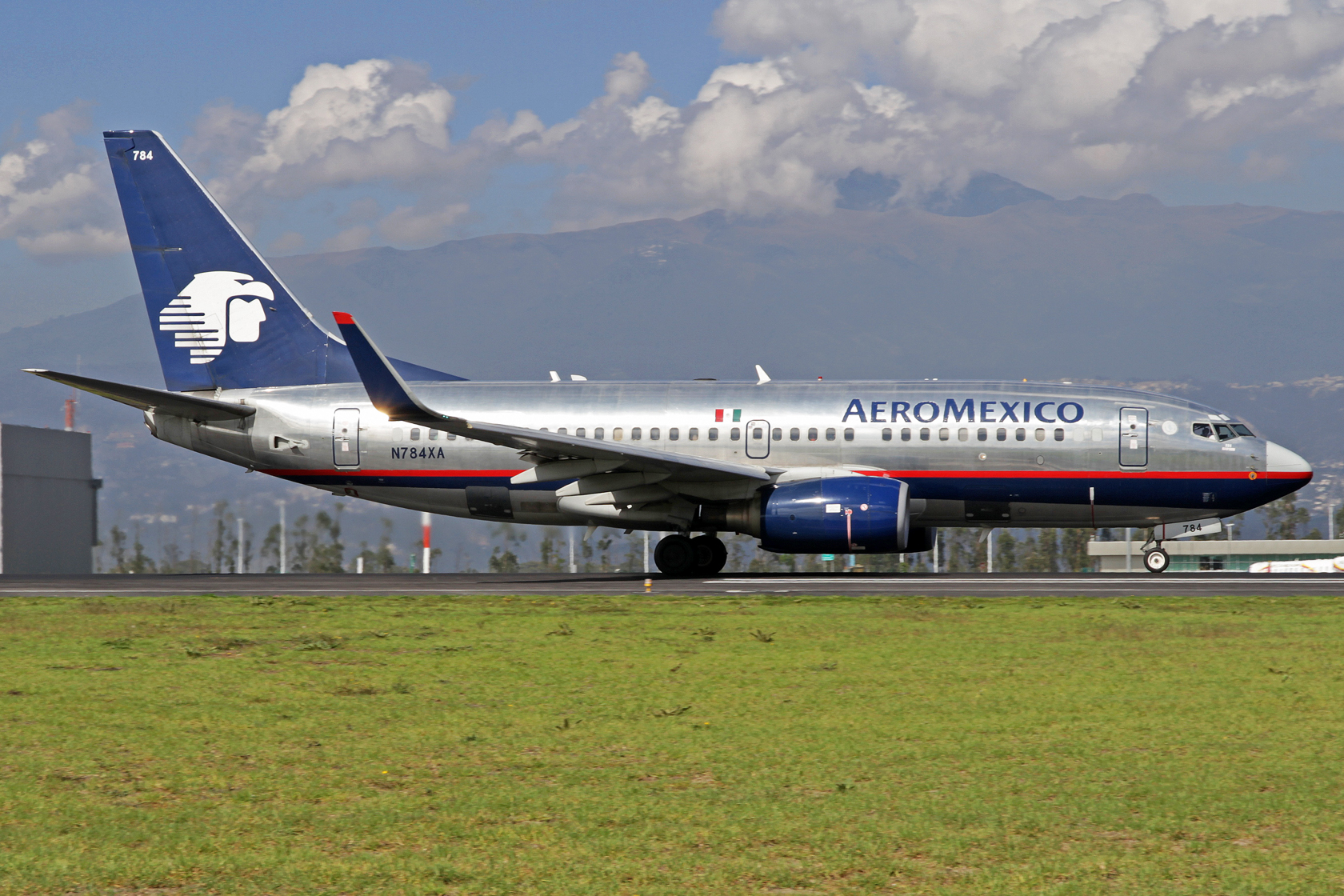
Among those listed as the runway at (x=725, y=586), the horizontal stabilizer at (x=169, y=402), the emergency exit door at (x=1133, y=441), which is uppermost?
the horizontal stabilizer at (x=169, y=402)

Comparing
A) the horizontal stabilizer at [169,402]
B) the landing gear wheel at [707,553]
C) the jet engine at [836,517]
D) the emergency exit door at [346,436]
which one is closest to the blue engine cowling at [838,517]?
the jet engine at [836,517]

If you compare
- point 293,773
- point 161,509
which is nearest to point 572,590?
point 293,773

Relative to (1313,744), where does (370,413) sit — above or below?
above

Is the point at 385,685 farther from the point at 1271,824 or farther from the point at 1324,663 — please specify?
the point at 1324,663

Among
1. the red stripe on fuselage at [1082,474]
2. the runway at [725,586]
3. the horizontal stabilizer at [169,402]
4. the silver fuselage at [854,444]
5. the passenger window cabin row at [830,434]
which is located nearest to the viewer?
the runway at [725,586]

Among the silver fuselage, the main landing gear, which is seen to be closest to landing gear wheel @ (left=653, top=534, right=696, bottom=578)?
the main landing gear

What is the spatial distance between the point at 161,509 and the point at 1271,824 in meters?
69.5

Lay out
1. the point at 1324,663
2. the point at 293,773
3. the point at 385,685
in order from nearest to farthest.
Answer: the point at 293,773
the point at 385,685
the point at 1324,663

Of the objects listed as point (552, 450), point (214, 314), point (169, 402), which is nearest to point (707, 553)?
point (552, 450)

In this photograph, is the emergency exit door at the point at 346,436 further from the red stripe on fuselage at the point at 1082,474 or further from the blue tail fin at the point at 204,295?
the red stripe on fuselage at the point at 1082,474

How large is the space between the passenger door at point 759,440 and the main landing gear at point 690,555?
6.93 ft

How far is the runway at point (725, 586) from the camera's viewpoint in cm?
2195

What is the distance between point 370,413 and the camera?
97.1 feet

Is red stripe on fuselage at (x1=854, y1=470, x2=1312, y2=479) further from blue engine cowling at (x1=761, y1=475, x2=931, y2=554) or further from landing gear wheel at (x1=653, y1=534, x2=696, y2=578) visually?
landing gear wheel at (x1=653, y1=534, x2=696, y2=578)
